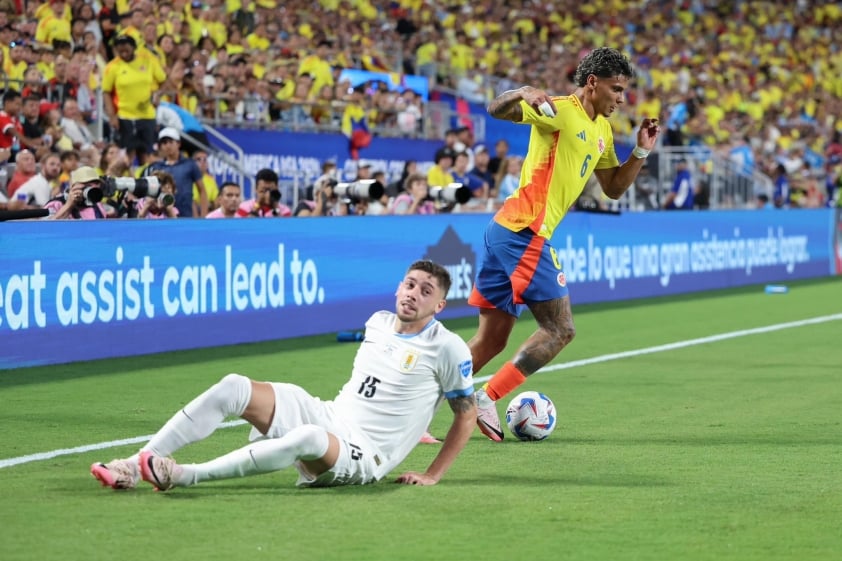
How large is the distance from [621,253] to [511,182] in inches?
75.3

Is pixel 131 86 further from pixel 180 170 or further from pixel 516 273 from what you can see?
pixel 516 273

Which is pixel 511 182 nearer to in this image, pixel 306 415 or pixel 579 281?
pixel 579 281

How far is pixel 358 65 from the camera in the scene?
84.6 feet

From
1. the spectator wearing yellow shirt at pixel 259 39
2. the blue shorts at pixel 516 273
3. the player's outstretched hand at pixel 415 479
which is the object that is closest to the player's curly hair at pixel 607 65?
the blue shorts at pixel 516 273

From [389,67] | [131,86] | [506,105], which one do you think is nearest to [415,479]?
[506,105]

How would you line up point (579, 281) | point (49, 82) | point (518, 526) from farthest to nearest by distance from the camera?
point (579, 281)
point (49, 82)
point (518, 526)

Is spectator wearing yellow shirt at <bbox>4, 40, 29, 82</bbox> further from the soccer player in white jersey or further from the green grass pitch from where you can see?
the soccer player in white jersey

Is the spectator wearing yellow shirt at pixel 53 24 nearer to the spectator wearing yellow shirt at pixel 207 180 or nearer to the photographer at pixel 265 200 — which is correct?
the spectator wearing yellow shirt at pixel 207 180

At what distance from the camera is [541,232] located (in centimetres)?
882

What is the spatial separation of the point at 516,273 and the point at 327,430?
2.45 meters

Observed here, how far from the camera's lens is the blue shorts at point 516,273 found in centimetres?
873

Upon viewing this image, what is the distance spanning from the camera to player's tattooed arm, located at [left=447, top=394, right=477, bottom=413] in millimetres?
6859

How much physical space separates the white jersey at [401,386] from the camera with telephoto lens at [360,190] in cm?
885

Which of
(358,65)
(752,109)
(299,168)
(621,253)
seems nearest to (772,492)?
(621,253)
